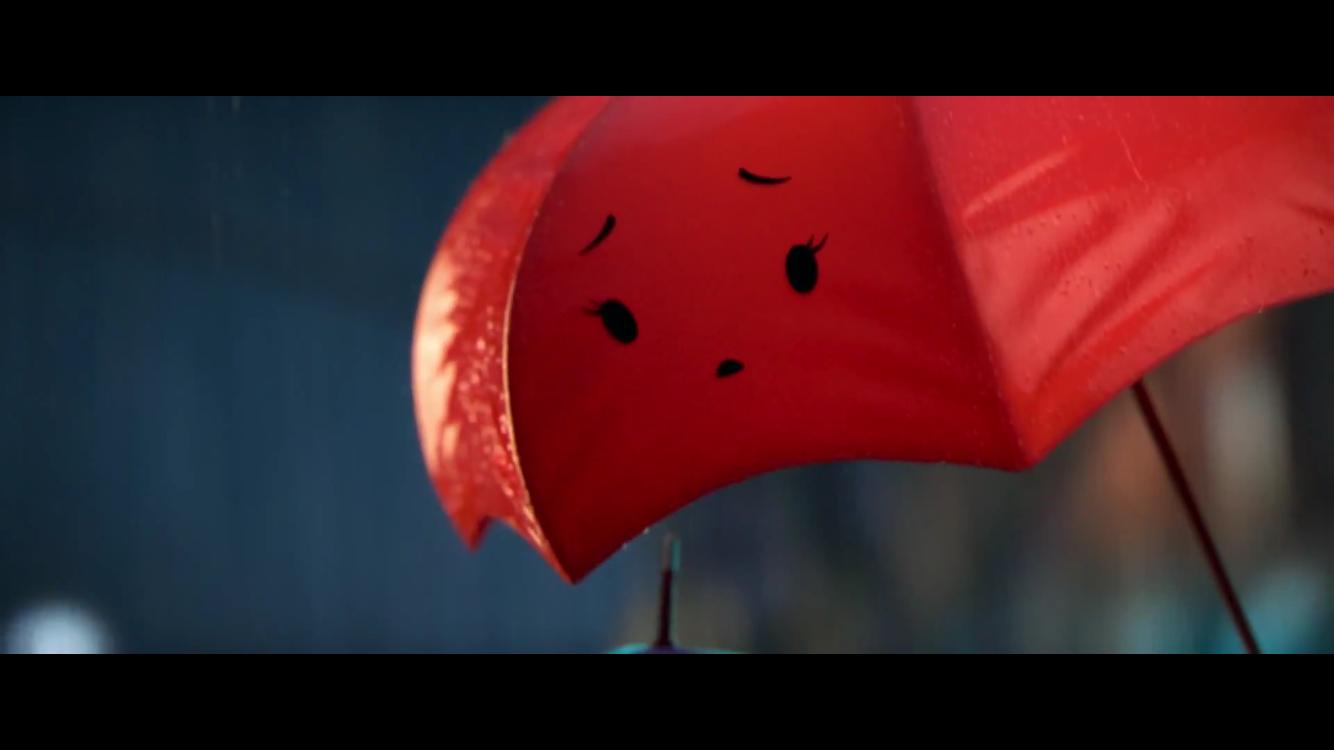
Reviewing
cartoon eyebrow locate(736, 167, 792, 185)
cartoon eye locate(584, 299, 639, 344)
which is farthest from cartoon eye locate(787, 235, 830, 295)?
cartoon eye locate(584, 299, 639, 344)

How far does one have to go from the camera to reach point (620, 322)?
80.0 inches

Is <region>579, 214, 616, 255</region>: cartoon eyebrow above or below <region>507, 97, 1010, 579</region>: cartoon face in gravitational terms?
above

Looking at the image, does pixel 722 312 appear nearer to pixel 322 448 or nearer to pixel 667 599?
pixel 667 599

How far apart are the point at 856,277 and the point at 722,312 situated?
208mm

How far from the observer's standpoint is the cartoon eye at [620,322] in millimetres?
2031

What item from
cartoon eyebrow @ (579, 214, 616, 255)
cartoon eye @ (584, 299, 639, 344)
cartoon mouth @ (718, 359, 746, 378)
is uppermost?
cartoon eyebrow @ (579, 214, 616, 255)

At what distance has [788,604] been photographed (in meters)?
5.01

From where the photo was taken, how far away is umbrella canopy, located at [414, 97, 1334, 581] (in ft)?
6.20

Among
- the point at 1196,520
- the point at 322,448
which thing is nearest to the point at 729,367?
the point at 1196,520

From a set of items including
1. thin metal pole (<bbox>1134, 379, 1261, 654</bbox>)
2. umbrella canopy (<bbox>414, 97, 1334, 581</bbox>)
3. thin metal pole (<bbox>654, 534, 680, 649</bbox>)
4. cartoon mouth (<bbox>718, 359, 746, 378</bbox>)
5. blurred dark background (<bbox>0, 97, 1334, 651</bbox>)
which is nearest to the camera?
umbrella canopy (<bbox>414, 97, 1334, 581</bbox>)

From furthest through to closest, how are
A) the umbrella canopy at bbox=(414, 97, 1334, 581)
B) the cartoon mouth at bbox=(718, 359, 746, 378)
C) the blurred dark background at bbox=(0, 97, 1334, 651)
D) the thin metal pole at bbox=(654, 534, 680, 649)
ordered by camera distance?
the blurred dark background at bbox=(0, 97, 1334, 651), the thin metal pole at bbox=(654, 534, 680, 649), the cartoon mouth at bbox=(718, 359, 746, 378), the umbrella canopy at bbox=(414, 97, 1334, 581)

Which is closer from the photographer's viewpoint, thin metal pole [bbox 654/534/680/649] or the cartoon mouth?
the cartoon mouth

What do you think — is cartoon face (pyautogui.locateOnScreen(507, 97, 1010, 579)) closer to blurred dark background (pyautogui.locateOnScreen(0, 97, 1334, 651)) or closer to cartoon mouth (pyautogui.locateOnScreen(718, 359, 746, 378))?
cartoon mouth (pyautogui.locateOnScreen(718, 359, 746, 378))
